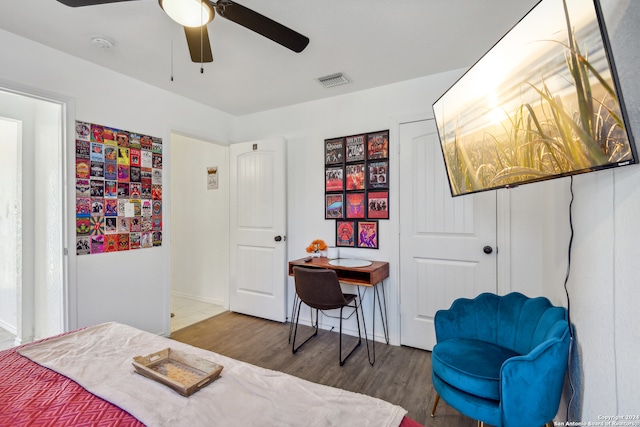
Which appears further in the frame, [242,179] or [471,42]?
[242,179]

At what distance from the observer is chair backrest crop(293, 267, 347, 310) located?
2.39m

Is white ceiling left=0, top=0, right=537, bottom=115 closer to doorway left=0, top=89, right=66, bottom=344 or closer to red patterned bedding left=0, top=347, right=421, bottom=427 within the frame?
doorway left=0, top=89, right=66, bottom=344

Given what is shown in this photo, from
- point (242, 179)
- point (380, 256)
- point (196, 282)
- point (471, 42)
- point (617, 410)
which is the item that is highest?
point (471, 42)

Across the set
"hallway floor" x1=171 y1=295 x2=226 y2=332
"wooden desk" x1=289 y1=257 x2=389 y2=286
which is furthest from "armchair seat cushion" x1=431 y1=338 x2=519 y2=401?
"hallway floor" x1=171 y1=295 x2=226 y2=332

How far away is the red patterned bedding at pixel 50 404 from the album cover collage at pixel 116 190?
1488mm

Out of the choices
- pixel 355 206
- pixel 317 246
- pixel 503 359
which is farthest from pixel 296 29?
pixel 503 359

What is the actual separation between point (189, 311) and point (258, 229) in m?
1.42

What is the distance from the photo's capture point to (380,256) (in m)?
2.91

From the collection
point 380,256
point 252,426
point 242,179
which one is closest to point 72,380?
point 252,426

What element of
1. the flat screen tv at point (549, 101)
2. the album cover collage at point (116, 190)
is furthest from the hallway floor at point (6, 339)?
the flat screen tv at point (549, 101)

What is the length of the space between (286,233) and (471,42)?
95.3 inches

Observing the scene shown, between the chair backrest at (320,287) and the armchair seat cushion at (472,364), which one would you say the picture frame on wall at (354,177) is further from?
the armchair seat cushion at (472,364)

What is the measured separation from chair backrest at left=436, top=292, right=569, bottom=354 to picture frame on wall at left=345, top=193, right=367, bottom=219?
1.33 meters

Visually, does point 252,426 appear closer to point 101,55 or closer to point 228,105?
point 101,55
